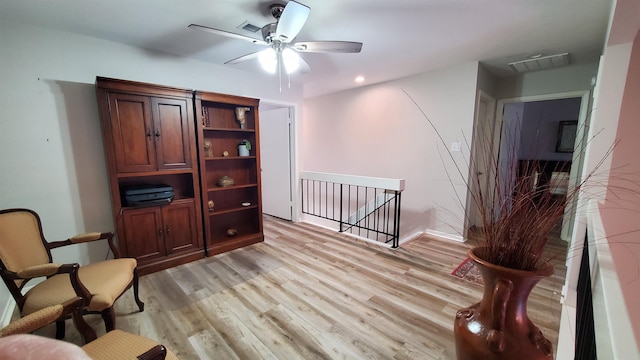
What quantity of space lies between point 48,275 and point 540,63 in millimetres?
4935

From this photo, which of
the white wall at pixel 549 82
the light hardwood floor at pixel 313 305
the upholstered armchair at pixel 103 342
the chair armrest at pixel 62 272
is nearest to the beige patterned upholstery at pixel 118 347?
the upholstered armchair at pixel 103 342

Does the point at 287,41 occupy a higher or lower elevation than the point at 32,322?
higher

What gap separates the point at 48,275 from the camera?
142 cm

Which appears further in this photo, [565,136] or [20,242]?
[565,136]

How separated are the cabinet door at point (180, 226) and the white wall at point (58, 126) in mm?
534

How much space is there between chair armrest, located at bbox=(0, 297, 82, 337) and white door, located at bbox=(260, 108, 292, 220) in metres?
3.16

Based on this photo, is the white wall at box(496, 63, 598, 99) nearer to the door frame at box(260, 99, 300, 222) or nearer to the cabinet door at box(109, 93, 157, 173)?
the door frame at box(260, 99, 300, 222)

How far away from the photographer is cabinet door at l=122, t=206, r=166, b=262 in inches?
93.8

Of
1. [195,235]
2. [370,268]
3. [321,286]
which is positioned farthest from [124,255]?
[370,268]

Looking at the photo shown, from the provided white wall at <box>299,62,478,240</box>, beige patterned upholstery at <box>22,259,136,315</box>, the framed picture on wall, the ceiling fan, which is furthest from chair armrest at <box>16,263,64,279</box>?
the framed picture on wall

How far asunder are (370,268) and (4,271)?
2725mm

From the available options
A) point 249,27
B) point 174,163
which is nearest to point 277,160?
point 174,163

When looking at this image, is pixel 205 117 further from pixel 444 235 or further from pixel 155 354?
pixel 444 235

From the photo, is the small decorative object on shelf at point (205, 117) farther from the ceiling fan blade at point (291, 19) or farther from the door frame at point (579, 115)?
the door frame at point (579, 115)
